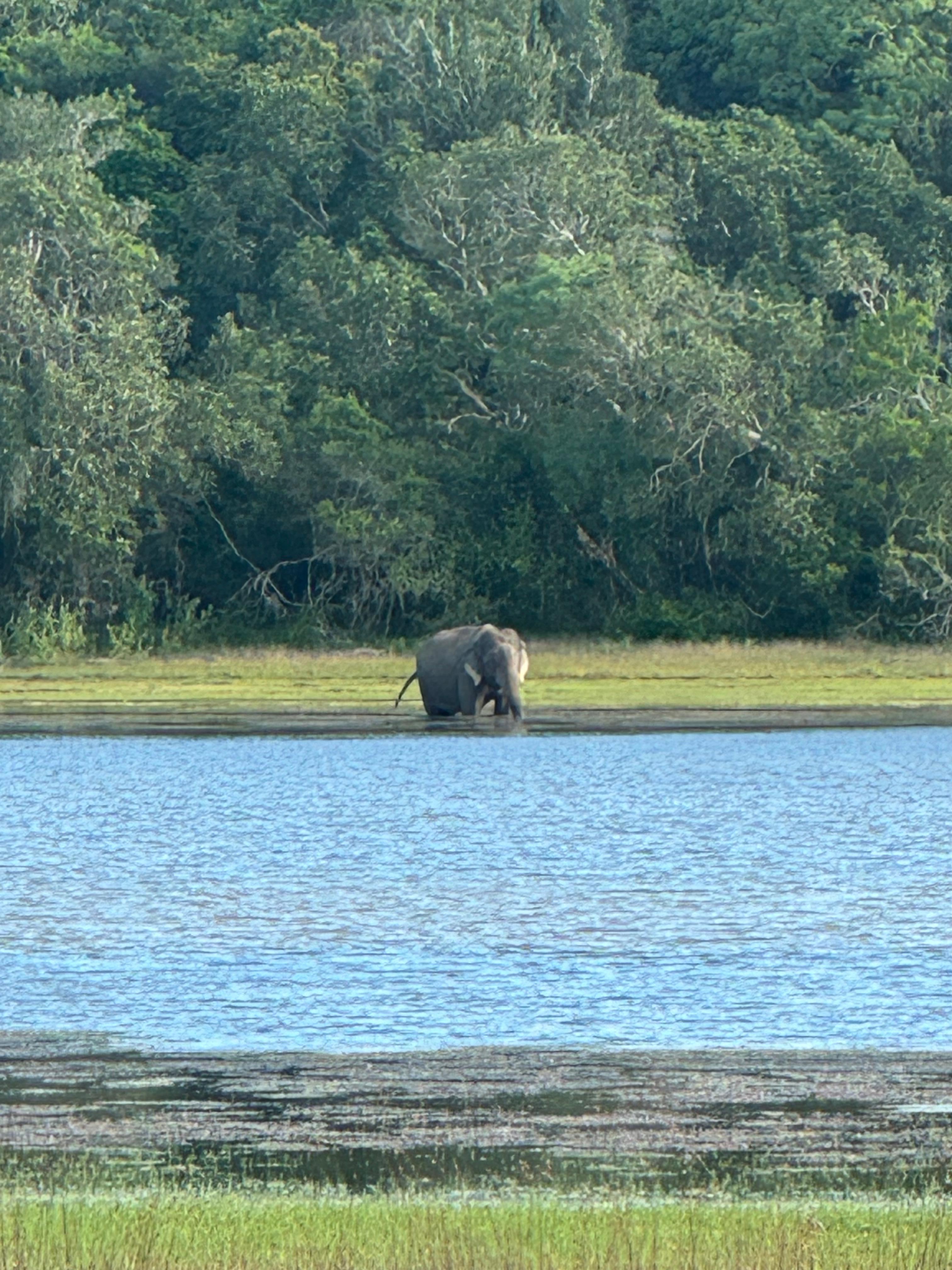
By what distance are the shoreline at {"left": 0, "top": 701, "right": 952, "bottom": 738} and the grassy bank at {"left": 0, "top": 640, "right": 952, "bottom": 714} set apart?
1.60 ft

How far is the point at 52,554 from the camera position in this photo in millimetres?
51062

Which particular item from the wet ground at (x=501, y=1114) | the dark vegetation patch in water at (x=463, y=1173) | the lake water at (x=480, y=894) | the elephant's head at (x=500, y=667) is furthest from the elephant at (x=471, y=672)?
the dark vegetation patch in water at (x=463, y=1173)

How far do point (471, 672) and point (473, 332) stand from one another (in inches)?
683

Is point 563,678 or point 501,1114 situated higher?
point 501,1114

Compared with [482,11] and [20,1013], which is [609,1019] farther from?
[482,11]

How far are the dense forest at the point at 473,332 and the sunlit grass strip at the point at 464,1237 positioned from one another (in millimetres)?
41824

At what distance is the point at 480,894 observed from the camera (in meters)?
18.2

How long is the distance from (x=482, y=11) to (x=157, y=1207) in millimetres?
53346

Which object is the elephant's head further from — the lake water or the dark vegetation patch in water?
the dark vegetation patch in water

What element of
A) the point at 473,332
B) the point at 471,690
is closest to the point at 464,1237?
the point at 471,690

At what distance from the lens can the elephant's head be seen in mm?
37156

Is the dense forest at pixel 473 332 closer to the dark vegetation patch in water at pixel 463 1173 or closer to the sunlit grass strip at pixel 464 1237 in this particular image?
the dark vegetation patch in water at pixel 463 1173

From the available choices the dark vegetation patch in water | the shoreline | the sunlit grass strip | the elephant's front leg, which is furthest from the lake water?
the elephant's front leg

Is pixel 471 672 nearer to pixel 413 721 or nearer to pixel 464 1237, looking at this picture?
pixel 413 721
